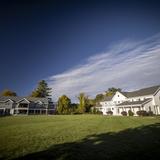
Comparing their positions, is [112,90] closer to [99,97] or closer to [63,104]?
[99,97]

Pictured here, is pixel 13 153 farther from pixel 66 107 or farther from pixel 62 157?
pixel 66 107

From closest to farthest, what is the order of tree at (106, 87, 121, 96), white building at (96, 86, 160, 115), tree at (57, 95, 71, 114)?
white building at (96, 86, 160, 115), tree at (57, 95, 71, 114), tree at (106, 87, 121, 96)

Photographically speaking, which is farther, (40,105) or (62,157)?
(40,105)

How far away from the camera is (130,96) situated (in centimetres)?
5972

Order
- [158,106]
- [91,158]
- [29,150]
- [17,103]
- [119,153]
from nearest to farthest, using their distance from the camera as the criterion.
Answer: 1. [91,158]
2. [119,153]
3. [29,150]
4. [158,106]
5. [17,103]

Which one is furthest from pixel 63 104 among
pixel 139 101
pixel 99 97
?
pixel 99 97

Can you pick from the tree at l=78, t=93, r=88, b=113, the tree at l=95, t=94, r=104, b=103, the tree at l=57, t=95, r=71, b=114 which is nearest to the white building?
the tree at l=78, t=93, r=88, b=113

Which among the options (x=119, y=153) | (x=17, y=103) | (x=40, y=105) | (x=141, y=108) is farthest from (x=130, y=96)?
(x=119, y=153)

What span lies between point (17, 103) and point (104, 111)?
39.4 meters

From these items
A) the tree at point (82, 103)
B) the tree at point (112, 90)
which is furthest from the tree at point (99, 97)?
the tree at point (82, 103)

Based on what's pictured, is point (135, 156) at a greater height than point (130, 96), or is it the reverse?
point (130, 96)

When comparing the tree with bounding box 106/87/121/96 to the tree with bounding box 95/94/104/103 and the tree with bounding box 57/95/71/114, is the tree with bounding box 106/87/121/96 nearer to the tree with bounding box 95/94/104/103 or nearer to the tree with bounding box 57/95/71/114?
the tree with bounding box 95/94/104/103

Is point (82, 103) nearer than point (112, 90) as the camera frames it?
Yes

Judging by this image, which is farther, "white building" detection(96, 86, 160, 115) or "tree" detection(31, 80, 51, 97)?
"tree" detection(31, 80, 51, 97)
